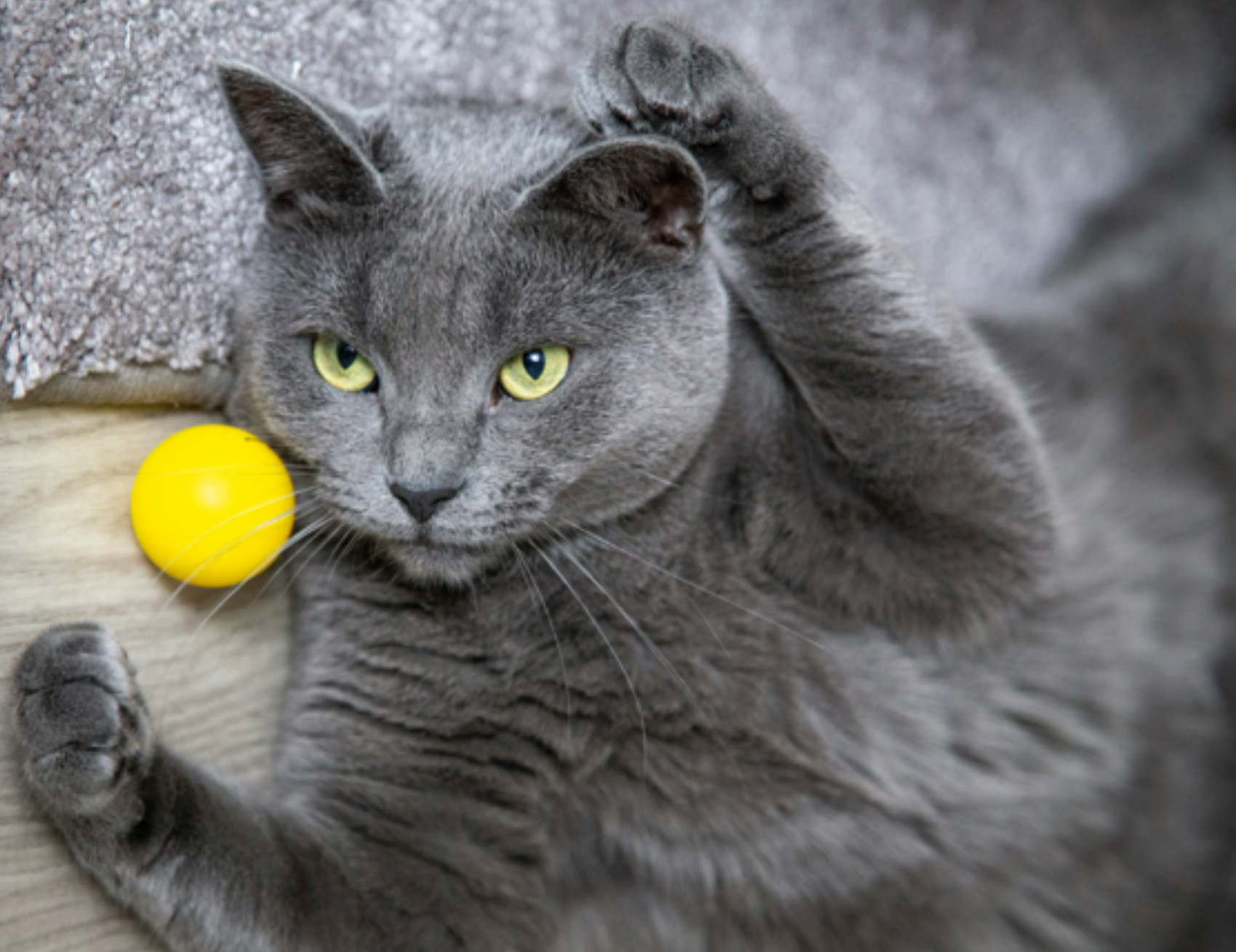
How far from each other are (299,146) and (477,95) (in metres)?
0.38

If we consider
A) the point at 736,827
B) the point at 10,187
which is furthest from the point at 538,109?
the point at 736,827

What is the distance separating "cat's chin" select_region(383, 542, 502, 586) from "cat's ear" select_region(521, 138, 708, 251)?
1.14 ft

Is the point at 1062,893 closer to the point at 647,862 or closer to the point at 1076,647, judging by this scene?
the point at 1076,647

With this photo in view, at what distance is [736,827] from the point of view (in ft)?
4.03

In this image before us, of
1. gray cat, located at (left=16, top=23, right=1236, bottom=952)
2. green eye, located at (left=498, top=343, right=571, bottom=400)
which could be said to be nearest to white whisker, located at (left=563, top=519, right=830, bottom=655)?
gray cat, located at (left=16, top=23, right=1236, bottom=952)

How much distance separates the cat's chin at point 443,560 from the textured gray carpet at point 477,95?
1.10 ft

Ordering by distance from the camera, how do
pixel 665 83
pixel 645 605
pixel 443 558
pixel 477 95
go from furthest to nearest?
pixel 477 95 < pixel 645 605 < pixel 443 558 < pixel 665 83

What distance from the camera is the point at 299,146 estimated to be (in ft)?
3.41

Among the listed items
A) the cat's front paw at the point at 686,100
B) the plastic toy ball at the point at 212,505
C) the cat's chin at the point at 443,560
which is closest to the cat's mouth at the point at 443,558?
the cat's chin at the point at 443,560

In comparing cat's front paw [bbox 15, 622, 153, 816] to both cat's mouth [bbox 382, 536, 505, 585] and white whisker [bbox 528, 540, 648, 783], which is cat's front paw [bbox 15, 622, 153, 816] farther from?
white whisker [bbox 528, 540, 648, 783]

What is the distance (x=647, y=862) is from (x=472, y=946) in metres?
0.23

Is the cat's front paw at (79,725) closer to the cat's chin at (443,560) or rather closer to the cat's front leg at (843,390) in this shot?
the cat's chin at (443,560)

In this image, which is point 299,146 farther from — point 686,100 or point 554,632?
point 554,632

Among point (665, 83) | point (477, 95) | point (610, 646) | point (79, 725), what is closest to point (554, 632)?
point (610, 646)
